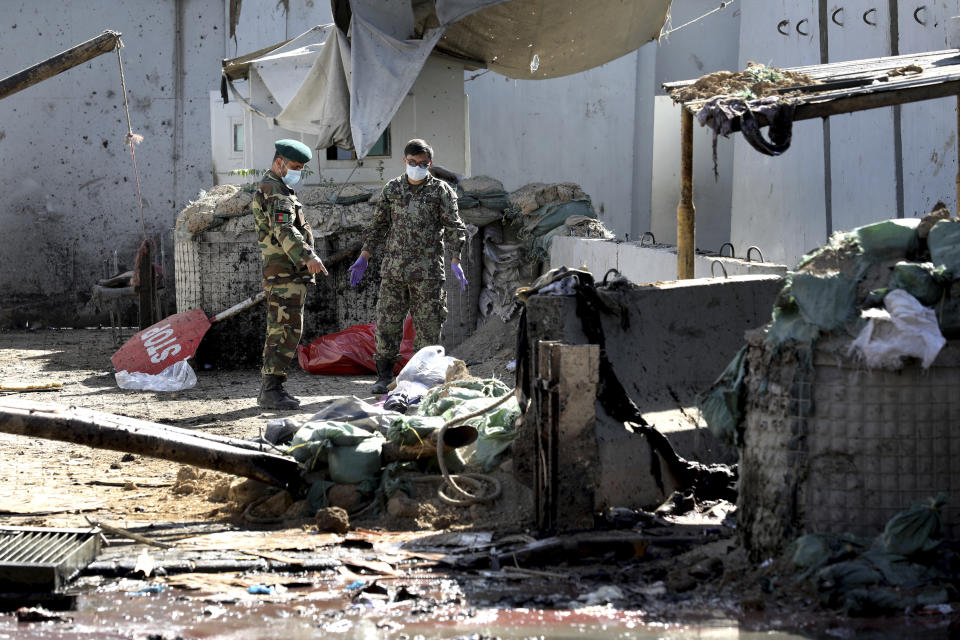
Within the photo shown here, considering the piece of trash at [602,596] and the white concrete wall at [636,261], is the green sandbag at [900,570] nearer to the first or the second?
the piece of trash at [602,596]

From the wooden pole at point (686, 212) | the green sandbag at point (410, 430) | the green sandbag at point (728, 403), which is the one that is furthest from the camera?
the wooden pole at point (686, 212)

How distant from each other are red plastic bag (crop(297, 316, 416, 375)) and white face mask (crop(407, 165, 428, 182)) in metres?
1.83

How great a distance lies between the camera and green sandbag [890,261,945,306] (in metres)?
3.69

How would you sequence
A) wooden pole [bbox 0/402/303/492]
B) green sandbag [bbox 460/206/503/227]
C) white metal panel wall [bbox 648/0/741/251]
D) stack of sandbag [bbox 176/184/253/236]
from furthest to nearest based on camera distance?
white metal panel wall [bbox 648/0/741/251] → green sandbag [bbox 460/206/503/227] → stack of sandbag [bbox 176/184/253/236] → wooden pole [bbox 0/402/303/492]

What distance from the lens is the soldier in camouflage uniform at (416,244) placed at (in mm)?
8484

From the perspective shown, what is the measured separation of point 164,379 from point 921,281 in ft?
23.0

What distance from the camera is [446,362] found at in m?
7.53

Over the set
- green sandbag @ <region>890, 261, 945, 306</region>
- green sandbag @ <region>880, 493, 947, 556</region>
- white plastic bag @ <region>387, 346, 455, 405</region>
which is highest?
green sandbag @ <region>890, 261, 945, 306</region>

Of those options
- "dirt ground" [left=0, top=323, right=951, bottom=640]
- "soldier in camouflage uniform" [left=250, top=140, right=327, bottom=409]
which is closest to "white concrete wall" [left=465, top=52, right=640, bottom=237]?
"soldier in camouflage uniform" [left=250, top=140, right=327, bottom=409]

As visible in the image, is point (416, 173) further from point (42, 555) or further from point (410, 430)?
point (42, 555)

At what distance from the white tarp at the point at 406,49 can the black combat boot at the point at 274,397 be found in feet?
Answer: 9.94

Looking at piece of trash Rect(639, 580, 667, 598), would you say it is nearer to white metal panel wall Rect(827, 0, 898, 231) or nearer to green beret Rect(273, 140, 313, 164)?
green beret Rect(273, 140, 313, 164)

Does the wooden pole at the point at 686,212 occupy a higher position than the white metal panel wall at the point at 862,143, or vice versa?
the white metal panel wall at the point at 862,143

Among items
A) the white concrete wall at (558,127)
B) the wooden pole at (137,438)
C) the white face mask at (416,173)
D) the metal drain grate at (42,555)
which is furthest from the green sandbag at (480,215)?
the metal drain grate at (42,555)
